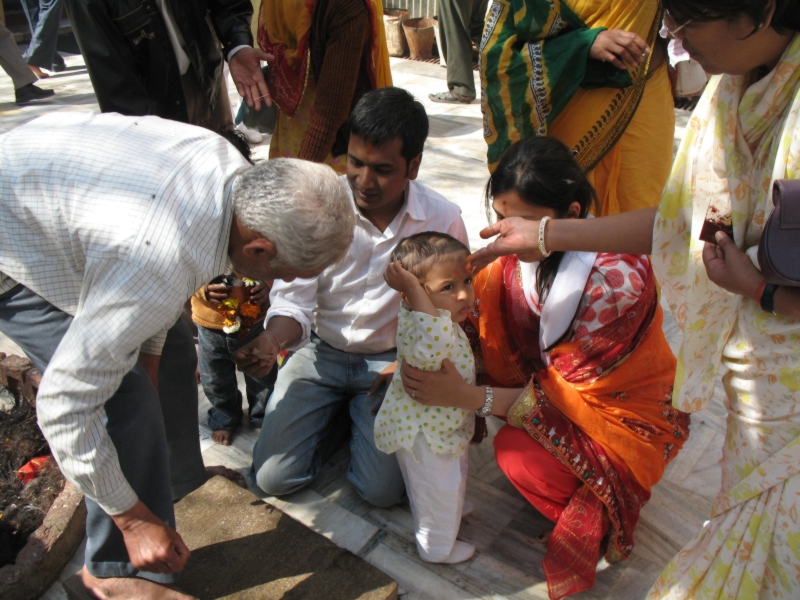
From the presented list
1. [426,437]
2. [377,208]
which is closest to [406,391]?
[426,437]

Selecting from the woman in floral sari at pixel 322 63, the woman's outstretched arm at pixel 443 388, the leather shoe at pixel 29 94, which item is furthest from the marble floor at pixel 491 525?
the leather shoe at pixel 29 94

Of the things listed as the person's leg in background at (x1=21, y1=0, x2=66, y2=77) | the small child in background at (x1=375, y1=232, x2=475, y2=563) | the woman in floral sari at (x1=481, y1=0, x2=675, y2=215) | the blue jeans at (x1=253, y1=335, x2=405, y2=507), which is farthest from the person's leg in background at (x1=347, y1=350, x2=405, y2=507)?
the person's leg in background at (x1=21, y1=0, x2=66, y2=77)

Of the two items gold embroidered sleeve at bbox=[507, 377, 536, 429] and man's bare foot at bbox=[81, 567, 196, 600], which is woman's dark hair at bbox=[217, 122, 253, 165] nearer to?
gold embroidered sleeve at bbox=[507, 377, 536, 429]

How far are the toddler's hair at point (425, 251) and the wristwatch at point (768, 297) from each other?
0.92 meters

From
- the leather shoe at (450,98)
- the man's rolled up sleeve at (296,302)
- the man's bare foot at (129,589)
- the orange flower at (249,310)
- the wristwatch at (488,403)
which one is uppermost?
the man's rolled up sleeve at (296,302)

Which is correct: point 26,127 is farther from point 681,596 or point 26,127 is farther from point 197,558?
point 681,596

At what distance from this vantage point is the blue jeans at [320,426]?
8.04ft

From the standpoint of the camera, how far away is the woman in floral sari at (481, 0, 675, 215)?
284 centimetres

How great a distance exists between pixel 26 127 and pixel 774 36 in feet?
5.78

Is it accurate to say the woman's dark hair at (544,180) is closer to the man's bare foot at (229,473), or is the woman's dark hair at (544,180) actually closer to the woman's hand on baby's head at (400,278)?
the woman's hand on baby's head at (400,278)

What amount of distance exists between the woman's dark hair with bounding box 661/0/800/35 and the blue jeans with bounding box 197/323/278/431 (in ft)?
6.30

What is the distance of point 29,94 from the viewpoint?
7.57m

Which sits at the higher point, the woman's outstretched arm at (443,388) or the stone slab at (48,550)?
the woman's outstretched arm at (443,388)

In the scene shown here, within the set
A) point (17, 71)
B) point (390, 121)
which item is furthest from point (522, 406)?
point (17, 71)
